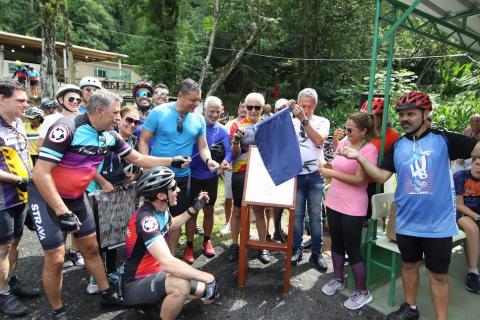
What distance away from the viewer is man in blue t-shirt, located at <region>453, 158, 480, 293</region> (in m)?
3.91

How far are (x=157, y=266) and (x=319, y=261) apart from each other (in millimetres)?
2267

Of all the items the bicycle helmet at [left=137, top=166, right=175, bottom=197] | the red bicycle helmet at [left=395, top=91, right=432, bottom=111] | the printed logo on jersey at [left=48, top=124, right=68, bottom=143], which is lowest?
the bicycle helmet at [left=137, top=166, right=175, bottom=197]

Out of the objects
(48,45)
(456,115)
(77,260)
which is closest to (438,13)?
(77,260)

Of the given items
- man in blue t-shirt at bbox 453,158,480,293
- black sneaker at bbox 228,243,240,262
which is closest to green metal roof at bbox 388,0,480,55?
man in blue t-shirt at bbox 453,158,480,293

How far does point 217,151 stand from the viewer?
443 cm

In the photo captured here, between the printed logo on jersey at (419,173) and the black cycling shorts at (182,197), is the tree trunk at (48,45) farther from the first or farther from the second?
the printed logo on jersey at (419,173)

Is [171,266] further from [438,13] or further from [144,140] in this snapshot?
[438,13]

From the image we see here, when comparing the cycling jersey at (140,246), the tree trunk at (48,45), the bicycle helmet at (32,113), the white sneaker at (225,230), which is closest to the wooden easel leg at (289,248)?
the cycling jersey at (140,246)

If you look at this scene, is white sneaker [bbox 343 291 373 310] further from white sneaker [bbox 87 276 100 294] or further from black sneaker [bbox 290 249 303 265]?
white sneaker [bbox 87 276 100 294]

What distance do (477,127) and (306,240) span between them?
310 centimetres

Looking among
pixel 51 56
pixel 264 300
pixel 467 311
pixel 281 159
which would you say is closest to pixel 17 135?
pixel 281 159

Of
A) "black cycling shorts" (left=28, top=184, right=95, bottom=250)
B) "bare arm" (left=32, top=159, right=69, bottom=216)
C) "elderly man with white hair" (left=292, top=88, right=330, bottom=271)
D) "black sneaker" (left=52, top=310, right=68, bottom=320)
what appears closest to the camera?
"bare arm" (left=32, top=159, right=69, bottom=216)

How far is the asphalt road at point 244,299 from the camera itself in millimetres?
3441

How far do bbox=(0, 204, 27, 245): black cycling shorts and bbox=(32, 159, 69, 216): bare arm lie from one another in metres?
0.77
